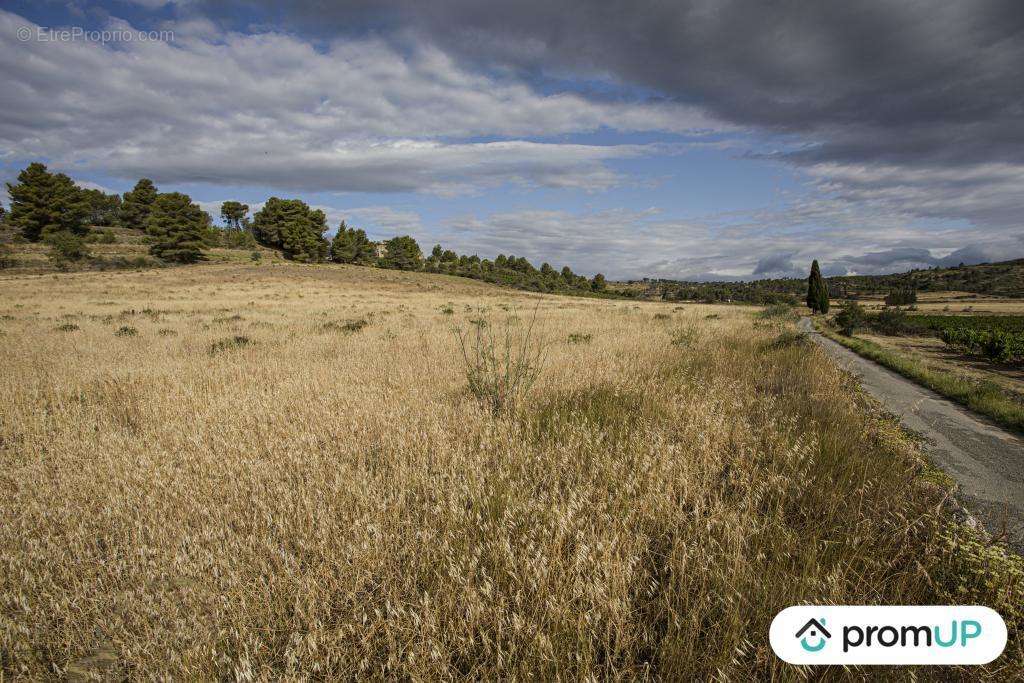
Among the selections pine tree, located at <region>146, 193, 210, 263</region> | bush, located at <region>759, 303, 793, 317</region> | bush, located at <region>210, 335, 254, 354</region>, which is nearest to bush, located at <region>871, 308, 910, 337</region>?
bush, located at <region>759, 303, 793, 317</region>

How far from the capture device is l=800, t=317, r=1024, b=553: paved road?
3.59 meters

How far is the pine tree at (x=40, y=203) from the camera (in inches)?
2242

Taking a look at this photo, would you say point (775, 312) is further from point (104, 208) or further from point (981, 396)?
point (104, 208)

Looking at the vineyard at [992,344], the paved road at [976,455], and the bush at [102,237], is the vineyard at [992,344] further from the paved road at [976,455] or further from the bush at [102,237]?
the bush at [102,237]

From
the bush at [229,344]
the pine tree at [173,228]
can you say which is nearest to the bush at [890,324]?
the bush at [229,344]

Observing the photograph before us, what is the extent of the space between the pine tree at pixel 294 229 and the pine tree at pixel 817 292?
284 ft

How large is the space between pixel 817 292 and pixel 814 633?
7474cm

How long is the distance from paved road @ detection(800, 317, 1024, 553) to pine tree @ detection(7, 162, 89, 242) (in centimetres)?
8697

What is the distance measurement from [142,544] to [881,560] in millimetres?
4667

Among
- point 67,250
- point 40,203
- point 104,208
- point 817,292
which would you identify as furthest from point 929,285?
point 104,208

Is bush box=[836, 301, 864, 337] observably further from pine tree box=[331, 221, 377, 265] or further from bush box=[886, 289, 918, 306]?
pine tree box=[331, 221, 377, 265]

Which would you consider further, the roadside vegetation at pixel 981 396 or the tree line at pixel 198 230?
the tree line at pixel 198 230

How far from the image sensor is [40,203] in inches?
2261

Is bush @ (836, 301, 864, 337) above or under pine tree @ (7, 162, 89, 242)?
under
